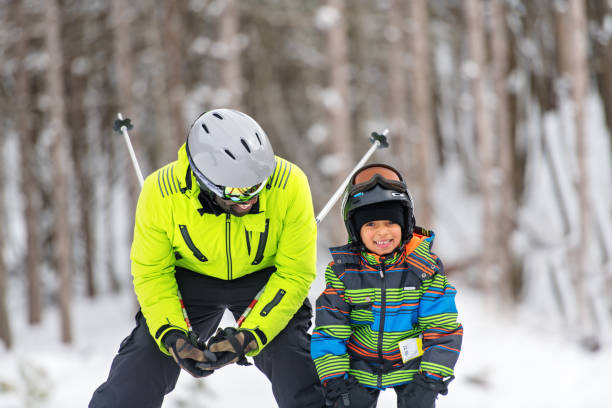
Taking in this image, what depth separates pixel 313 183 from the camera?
52.0 feet

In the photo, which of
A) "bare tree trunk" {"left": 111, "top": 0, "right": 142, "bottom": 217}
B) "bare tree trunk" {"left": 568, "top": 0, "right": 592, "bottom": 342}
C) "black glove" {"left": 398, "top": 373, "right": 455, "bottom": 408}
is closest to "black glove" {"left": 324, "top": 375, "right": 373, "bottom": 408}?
"black glove" {"left": 398, "top": 373, "right": 455, "bottom": 408}

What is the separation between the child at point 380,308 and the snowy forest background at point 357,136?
4282 mm

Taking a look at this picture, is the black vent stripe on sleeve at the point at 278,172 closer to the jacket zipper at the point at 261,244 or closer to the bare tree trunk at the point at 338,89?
the jacket zipper at the point at 261,244

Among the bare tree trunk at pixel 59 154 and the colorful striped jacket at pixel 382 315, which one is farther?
the bare tree trunk at pixel 59 154

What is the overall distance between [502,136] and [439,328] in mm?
10936

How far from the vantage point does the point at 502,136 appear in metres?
13.0

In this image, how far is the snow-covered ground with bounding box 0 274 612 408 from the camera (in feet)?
21.6

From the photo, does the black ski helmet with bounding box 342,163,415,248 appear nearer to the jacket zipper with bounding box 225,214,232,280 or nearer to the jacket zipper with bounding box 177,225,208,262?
the jacket zipper with bounding box 225,214,232,280

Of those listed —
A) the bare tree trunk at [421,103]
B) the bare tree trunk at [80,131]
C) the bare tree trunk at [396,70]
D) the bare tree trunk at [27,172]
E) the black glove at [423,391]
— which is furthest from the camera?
the bare tree trunk at [80,131]

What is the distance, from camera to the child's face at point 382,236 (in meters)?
2.82

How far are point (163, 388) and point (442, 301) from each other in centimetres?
134

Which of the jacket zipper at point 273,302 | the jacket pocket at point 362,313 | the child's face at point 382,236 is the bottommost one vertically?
the jacket pocket at point 362,313

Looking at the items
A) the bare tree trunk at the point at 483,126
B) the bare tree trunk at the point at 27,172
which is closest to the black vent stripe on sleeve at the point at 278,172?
the bare tree trunk at the point at 483,126

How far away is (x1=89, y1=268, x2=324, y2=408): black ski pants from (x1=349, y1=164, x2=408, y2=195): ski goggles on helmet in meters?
0.69
